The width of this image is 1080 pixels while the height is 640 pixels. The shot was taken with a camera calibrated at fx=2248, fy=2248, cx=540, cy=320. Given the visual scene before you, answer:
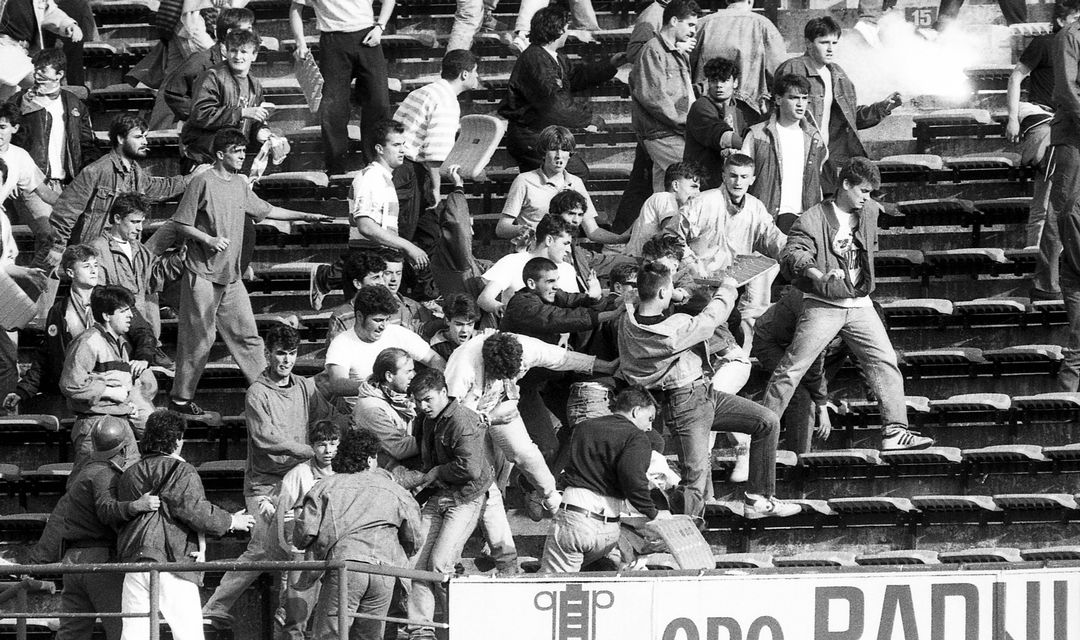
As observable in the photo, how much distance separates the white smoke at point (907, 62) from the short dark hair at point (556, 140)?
3245 mm

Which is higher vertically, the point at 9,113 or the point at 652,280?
the point at 9,113

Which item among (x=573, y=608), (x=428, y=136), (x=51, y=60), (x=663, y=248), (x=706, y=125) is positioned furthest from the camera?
(x=51, y=60)

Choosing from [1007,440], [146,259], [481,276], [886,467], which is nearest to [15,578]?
[146,259]

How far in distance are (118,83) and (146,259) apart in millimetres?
3652

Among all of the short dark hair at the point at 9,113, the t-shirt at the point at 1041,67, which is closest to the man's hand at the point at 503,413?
the short dark hair at the point at 9,113

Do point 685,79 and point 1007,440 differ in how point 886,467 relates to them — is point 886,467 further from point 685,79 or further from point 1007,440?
point 685,79

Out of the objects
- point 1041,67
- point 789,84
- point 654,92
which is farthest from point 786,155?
point 1041,67

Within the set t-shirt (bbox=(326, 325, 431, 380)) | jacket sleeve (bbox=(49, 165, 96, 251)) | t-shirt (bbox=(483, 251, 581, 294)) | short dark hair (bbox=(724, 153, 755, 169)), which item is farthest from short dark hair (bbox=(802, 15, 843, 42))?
jacket sleeve (bbox=(49, 165, 96, 251))

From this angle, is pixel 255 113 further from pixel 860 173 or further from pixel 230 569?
pixel 230 569

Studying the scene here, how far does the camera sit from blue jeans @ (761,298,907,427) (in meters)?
13.1

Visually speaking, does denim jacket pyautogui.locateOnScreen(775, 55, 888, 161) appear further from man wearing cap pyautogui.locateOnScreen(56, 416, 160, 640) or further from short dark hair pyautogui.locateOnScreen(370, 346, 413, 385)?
man wearing cap pyautogui.locateOnScreen(56, 416, 160, 640)

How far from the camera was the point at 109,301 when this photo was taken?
42.8ft

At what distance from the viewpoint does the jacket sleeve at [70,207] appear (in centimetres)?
1462

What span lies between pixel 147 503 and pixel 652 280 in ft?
9.98
